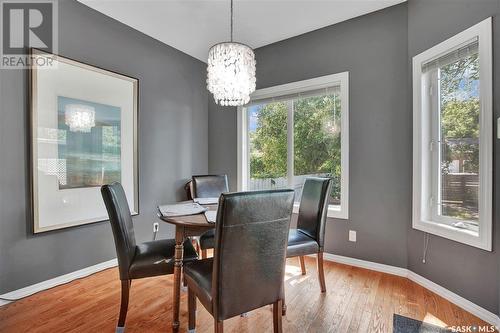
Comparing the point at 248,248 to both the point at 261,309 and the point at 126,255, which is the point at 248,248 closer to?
the point at 126,255

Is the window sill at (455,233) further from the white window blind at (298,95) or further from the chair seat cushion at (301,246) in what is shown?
the white window blind at (298,95)

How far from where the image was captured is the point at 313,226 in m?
2.23

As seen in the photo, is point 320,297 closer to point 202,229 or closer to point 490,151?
point 202,229

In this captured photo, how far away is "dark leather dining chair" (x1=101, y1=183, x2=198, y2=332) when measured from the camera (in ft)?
5.12

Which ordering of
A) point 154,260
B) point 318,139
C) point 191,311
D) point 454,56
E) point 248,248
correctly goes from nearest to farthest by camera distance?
1. point 248,248
2. point 191,311
3. point 154,260
4. point 454,56
5. point 318,139

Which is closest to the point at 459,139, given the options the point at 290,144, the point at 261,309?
the point at 290,144

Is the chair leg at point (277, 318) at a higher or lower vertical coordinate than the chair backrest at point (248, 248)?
lower

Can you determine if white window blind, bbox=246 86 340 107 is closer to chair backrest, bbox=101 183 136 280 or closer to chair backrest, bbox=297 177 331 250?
chair backrest, bbox=297 177 331 250

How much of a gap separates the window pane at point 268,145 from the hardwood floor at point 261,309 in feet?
4.54

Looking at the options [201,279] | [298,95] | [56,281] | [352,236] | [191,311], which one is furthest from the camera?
[298,95]

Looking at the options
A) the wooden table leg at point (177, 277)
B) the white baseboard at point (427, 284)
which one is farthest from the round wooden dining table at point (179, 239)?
the white baseboard at point (427, 284)

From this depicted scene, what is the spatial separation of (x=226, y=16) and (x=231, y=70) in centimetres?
102

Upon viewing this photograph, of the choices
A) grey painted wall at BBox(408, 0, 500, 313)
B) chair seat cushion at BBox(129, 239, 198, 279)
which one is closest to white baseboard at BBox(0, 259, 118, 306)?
chair seat cushion at BBox(129, 239, 198, 279)

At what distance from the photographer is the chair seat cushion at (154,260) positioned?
5.32 feet
